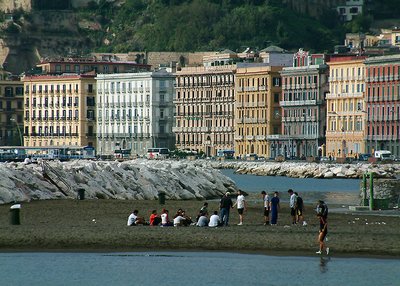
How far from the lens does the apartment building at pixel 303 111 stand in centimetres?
18412

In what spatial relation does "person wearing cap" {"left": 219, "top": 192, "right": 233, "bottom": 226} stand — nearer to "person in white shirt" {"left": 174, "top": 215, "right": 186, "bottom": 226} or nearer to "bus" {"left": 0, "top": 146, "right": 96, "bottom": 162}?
"person in white shirt" {"left": 174, "top": 215, "right": 186, "bottom": 226}

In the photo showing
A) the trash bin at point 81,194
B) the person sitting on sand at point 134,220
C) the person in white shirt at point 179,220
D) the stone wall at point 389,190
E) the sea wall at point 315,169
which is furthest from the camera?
the sea wall at point 315,169

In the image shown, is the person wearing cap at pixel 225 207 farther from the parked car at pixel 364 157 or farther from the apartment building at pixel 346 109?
the apartment building at pixel 346 109

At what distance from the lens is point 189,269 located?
58438 millimetres

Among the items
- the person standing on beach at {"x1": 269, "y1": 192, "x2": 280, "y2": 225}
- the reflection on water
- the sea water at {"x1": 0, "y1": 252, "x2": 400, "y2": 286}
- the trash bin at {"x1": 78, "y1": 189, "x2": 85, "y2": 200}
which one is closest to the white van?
the trash bin at {"x1": 78, "y1": 189, "x2": 85, "y2": 200}

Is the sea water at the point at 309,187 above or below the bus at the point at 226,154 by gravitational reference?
above

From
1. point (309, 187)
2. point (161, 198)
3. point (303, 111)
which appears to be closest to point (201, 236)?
point (161, 198)

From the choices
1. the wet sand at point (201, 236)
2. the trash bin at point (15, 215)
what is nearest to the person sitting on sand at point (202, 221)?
Answer: the wet sand at point (201, 236)

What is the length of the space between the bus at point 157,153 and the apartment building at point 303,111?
1066 cm

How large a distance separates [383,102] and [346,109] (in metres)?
6.18

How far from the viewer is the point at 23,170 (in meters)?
87.9

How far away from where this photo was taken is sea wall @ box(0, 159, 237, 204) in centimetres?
8469

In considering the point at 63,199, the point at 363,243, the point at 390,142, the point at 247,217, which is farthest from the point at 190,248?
the point at 390,142

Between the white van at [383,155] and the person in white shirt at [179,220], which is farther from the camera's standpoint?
the white van at [383,155]
